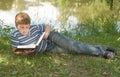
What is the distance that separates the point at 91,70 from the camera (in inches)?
196

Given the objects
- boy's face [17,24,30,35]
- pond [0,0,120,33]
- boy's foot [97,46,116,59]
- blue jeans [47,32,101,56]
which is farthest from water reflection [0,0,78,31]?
boy's face [17,24,30,35]

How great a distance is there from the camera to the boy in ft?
16.9

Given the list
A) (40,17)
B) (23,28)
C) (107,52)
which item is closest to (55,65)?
(23,28)

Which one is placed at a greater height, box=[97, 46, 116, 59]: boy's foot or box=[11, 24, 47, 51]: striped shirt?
box=[11, 24, 47, 51]: striped shirt

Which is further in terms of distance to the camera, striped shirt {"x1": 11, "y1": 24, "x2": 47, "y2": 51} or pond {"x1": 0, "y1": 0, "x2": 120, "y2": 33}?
pond {"x1": 0, "y1": 0, "x2": 120, "y2": 33}

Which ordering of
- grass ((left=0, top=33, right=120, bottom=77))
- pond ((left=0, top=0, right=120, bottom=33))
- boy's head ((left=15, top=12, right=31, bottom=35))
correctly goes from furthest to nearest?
pond ((left=0, top=0, right=120, bottom=33)), boy's head ((left=15, top=12, right=31, bottom=35)), grass ((left=0, top=33, right=120, bottom=77))

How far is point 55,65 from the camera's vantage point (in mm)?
5059

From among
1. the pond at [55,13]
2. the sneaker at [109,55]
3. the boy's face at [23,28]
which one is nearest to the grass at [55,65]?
the sneaker at [109,55]

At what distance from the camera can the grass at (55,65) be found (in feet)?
15.7

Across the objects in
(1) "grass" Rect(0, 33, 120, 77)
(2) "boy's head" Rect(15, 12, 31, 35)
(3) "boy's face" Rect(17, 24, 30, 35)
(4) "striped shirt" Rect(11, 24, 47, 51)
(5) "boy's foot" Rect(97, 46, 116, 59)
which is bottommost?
(1) "grass" Rect(0, 33, 120, 77)

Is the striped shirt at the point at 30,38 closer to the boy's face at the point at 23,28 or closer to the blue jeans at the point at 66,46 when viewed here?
the boy's face at the point at 23,28

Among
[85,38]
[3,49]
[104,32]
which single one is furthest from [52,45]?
[104,32]

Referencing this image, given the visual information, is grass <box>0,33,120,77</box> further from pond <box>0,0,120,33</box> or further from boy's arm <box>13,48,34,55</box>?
pond <box>0,0,120,33</box>

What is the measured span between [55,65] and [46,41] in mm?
560
